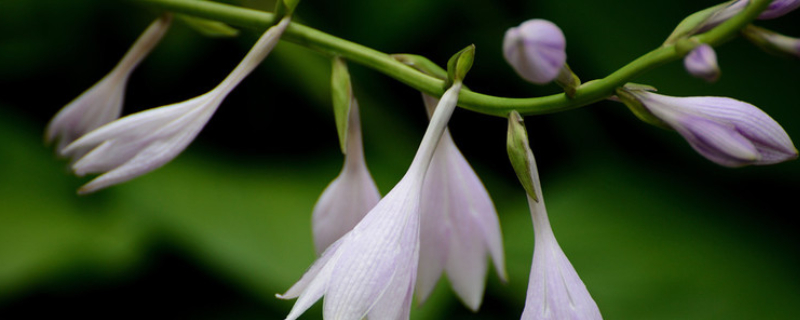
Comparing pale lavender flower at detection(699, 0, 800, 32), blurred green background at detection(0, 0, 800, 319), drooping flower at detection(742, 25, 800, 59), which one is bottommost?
blurred green background at detection(0, 0, 800, 319)

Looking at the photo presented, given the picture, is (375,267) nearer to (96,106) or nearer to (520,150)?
(520,150)

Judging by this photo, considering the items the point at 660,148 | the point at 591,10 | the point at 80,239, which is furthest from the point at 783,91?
the point at 80,239

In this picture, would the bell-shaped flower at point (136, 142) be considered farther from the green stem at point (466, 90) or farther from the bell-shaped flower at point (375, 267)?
the bell-shaped flower at point (375, 267)

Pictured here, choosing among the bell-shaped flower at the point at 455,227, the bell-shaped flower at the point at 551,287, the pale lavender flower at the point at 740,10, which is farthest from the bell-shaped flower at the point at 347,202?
the pale lavender flower at the point at 740,10

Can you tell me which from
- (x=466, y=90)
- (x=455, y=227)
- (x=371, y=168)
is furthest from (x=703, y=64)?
(x=371, y=168)

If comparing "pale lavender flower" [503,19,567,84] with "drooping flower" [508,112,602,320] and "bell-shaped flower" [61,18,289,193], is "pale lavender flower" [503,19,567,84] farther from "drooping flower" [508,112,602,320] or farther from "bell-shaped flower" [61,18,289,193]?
"bell-shaped flower" [61,18,289,193]

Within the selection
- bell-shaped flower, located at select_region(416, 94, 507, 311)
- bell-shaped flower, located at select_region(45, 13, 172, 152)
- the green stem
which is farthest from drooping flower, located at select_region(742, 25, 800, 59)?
bell-shaped flower, located at select_region(45, 13, 172, 152)
